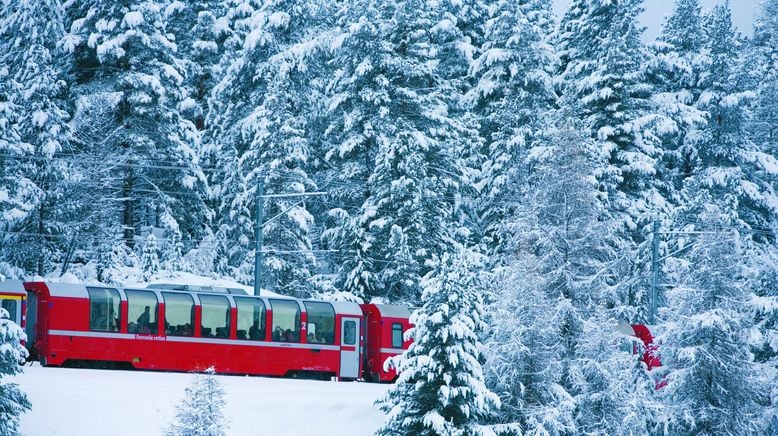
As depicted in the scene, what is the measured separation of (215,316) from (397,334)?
6.54 meters

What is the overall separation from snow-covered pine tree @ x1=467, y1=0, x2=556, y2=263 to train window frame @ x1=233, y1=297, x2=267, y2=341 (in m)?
11.5

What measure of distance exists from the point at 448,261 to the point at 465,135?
82.4ft

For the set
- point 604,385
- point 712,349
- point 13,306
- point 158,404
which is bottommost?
point 158,404

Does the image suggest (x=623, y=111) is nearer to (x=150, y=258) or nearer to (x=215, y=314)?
(x=150, y=258)

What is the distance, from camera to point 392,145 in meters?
42.8

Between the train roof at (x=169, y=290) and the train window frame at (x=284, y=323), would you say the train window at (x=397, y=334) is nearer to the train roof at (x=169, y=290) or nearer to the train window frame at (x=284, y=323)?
the train roof at (x=169, y=290)

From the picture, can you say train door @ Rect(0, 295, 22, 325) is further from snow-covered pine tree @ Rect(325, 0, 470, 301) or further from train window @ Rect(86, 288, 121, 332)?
snow-covered pine tree @ Rect(325, 0, 470, 301)

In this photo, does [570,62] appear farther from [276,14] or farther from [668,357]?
[668,357]

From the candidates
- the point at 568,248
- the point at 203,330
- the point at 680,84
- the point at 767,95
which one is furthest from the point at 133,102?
the point at 767,95

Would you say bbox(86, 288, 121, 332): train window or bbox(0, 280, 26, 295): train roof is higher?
bbox(0, 280, 26, 295): train roof

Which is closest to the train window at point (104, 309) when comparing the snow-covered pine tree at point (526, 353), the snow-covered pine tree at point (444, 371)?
the snow-covered pine tree at point (526, 353)

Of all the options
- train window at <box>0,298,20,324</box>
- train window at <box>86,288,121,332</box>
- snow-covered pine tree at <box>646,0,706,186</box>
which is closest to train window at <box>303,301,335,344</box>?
train window at <box>86,288,121,332</box>

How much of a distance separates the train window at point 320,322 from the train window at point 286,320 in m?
0.40

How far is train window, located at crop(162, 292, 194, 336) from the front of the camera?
33469mm
